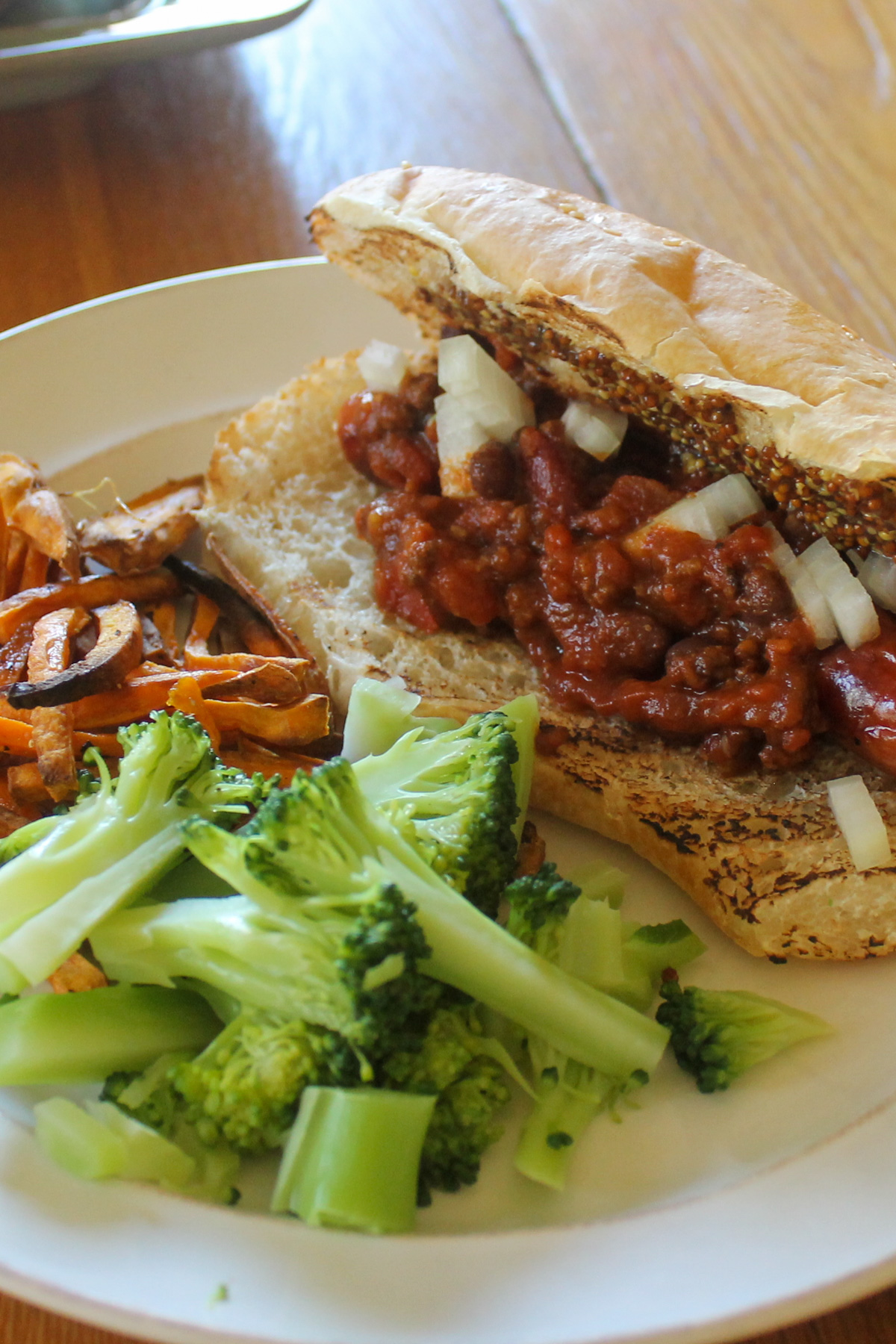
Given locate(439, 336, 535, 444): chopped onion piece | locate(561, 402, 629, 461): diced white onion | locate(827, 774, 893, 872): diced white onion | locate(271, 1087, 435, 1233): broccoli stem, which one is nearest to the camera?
locate(271, 1087, 435, 1233): broccoli stem

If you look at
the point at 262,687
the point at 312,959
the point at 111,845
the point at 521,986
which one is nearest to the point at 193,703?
the point at 262,687

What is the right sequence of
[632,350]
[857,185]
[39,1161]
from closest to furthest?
[39,1161], [632,350], [857,185]


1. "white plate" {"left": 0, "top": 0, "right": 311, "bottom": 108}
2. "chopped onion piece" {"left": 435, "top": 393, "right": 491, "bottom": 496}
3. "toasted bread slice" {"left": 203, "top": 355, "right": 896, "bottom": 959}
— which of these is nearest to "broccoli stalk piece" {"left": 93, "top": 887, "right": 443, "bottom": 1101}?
"toasted bread slice" {"left": 203, "top": 355, "right": 896, "bottom": 959}

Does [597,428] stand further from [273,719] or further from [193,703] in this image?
[193,703]

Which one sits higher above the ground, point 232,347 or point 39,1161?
point 232,347

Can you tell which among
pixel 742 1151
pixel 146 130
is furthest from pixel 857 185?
pixel 742 1151

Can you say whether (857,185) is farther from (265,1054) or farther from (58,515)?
(265,1054)

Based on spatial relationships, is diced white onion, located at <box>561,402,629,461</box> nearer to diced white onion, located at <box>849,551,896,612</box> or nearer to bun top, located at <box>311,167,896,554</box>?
bun top, located at <box>311,167,896,554</box>
